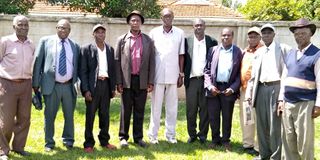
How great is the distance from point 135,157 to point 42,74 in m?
1.96

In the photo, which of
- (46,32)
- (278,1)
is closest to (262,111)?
(46,32)

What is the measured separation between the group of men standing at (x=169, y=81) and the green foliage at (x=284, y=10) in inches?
345

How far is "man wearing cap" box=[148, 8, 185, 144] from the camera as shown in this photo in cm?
685

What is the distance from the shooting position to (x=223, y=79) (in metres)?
6.61

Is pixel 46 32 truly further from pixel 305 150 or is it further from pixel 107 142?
pixel 305 150

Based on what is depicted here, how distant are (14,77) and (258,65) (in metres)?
3.60

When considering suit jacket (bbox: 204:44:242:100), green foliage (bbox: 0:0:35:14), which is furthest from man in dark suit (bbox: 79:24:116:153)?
green foliage (bbox: 0:0:35:14)

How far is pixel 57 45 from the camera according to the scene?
628cm

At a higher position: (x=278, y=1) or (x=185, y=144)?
(x=278, y=1)

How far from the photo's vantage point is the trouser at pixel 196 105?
6977 mm

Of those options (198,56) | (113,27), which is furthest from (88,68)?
(113,27)

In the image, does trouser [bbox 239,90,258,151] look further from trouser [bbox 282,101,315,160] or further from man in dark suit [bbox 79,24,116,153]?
man in dark suit [bbox 79,24,116,153]

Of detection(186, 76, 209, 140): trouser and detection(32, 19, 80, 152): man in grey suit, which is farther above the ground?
detection(32, 19, 80, 152): man in grey suit

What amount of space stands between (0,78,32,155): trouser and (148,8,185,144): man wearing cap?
2132 millimetres
